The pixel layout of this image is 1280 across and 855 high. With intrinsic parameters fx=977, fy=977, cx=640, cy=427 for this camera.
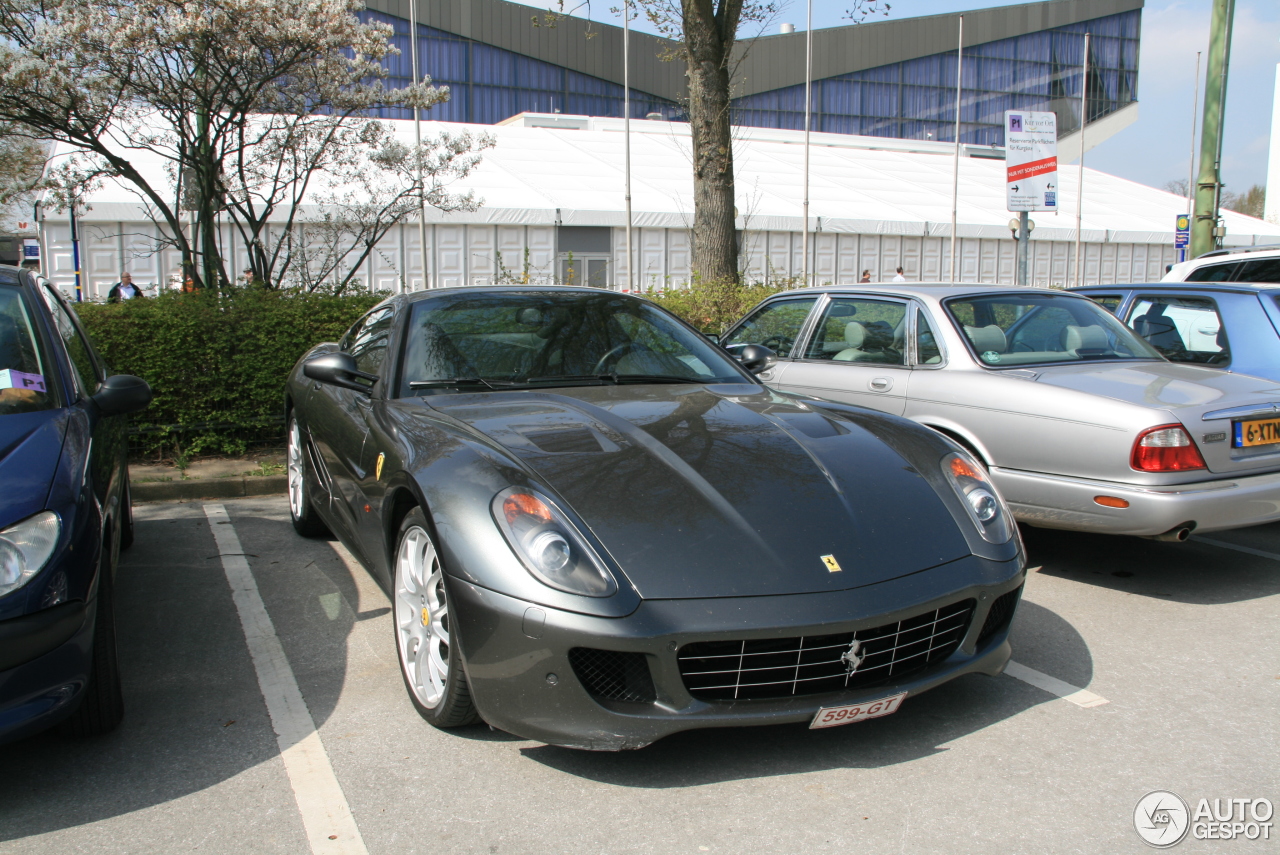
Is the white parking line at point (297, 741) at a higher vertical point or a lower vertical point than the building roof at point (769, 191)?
lower

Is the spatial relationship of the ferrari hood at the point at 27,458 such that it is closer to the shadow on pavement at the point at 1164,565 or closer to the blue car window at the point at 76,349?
the blue car window at the point at 76,349

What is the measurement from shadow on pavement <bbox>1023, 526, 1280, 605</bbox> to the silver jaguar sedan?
41 centimetres

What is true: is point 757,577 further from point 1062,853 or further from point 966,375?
point 966,375

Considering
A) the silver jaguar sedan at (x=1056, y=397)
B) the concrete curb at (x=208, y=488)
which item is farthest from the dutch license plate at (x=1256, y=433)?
the concrete curb at (x=208, y=488)

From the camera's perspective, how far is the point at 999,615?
3133 mm

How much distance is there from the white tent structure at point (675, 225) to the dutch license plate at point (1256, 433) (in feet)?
47.6

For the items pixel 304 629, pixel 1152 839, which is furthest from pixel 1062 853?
pixel 304 629

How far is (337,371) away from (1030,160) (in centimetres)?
1163

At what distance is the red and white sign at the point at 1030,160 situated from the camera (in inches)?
514

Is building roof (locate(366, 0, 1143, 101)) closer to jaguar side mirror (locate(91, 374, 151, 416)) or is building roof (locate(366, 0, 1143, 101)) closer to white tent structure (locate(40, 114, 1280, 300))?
white tent structure (locate(40, 114, 1280, 300))

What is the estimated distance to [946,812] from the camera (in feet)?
8.42

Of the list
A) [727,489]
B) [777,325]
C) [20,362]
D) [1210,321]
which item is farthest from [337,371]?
[1210,321]

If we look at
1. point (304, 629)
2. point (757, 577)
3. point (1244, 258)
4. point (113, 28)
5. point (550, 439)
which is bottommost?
point (304, 629)

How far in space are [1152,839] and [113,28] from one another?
10.1 m
